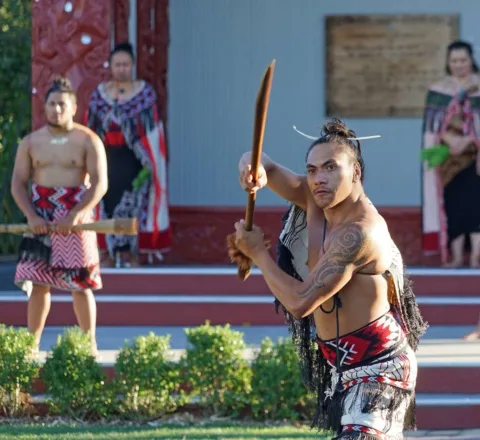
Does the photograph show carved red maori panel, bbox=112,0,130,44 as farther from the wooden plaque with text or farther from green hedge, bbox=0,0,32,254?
green hedge, bbox=0,0,32,254

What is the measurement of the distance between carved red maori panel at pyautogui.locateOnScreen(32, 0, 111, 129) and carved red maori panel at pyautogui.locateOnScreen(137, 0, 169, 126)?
0.68 m

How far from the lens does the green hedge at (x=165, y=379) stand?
7.77 metres

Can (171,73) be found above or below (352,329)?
above

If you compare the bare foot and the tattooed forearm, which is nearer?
the tattooed forearm

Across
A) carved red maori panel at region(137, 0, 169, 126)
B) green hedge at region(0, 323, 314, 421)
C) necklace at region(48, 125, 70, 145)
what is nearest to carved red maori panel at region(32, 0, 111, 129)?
carved red maori panel at region(137, 0, 169, 126)

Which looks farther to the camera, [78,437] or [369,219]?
[78,437]

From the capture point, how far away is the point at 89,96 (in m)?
11.1

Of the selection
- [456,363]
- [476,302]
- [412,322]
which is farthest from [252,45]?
[412,322]

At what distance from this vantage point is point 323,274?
490 cm

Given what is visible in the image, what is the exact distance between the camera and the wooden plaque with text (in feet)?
42.1

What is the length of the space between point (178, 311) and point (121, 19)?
275 cm

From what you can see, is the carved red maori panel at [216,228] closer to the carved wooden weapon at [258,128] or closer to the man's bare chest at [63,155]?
the man's bare chest at [63,155]

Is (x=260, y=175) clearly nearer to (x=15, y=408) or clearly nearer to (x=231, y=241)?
(x=231, y=241)

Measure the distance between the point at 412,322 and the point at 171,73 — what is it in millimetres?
7913
